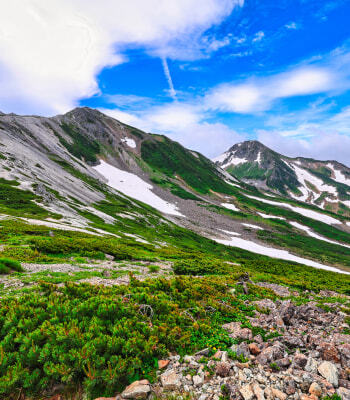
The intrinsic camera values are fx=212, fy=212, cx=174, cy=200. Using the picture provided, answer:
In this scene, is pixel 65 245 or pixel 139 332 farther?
pixel 65 245

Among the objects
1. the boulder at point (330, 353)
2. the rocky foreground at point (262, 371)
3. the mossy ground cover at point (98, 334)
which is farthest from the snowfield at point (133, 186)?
the boulder at point (330, 353)

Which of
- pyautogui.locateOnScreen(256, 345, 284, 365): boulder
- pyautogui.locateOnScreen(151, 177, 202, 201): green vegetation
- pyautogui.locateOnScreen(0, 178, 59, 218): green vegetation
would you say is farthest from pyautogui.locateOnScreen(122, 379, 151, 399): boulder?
pyautogui.locateOnScreen(151, 177, 202, 201): green vegetation

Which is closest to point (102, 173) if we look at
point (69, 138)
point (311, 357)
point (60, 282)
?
point (69, 138)

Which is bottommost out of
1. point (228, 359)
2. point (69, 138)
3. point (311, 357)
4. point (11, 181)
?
point (11, 181)

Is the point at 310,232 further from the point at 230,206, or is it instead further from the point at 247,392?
the point at 247,392

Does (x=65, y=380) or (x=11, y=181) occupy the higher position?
(x=65, y=380)

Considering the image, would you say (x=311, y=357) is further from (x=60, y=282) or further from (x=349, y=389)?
(x=60, y=282)

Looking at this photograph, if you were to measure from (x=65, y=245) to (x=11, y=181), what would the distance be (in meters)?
63.0

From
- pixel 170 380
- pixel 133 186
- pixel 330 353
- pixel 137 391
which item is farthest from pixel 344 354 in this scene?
pixel 133 186

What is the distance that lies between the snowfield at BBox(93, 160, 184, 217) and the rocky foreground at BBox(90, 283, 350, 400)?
128173 mm

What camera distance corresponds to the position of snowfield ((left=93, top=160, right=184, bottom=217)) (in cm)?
14766

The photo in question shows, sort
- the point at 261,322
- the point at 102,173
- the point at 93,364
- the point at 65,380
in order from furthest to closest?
1. the point at 102,173
2. the point at 261,322
3. the point at 93,364
4. the point at 65,380

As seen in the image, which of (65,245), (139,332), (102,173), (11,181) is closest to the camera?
(139,332)

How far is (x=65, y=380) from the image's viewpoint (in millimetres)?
6102
